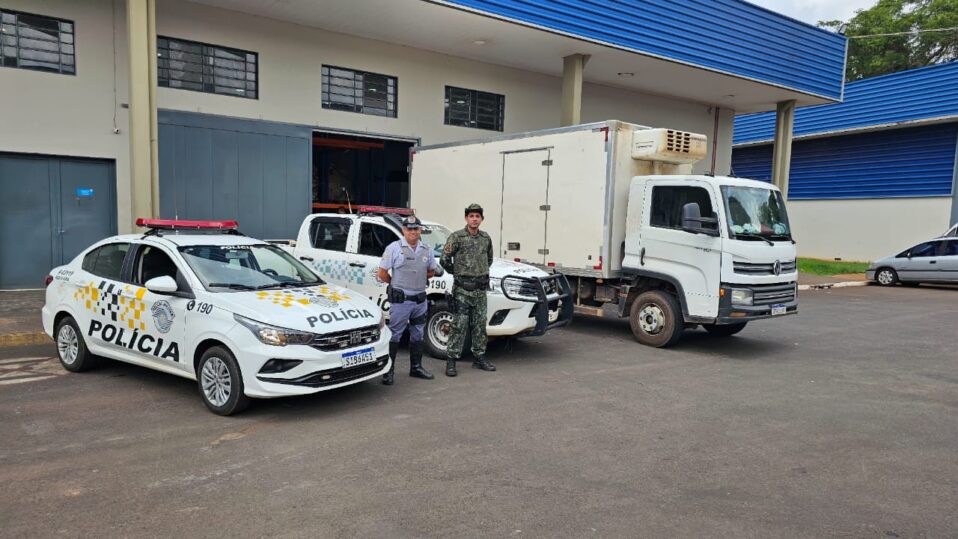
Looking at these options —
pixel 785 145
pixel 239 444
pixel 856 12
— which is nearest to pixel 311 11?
pixel 239 444

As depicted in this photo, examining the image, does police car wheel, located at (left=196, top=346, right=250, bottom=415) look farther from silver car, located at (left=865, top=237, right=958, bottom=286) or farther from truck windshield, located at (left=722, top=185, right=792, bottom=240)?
silver car, located at (left=865, top=237, right=958, bottom=286)

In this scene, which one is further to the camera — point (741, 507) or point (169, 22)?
point (169, 22)

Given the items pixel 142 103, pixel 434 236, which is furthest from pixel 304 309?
pixel 142 103

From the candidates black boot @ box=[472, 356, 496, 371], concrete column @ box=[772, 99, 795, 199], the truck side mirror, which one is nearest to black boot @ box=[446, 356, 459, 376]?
black boot @ box=[472, 356, 496, 371]

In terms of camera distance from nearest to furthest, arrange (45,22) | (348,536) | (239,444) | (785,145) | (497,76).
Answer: (348,536), (239,444), (45,22), (497,76), (785,145)

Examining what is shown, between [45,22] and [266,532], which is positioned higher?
[45,22]

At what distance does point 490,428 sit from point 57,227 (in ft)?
34.1

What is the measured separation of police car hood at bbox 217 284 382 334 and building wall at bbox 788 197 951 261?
22443 millimetres

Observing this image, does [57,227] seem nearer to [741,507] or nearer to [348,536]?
[348,536]

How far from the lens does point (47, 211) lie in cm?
1160

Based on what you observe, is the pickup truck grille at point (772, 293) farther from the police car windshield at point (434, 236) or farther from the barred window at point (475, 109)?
the barred window at point (475, 109)

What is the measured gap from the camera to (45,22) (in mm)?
11211

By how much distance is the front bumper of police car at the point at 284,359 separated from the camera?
17.2 ft

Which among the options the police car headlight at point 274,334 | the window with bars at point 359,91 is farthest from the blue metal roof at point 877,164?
the police car headlight at point 274,334
